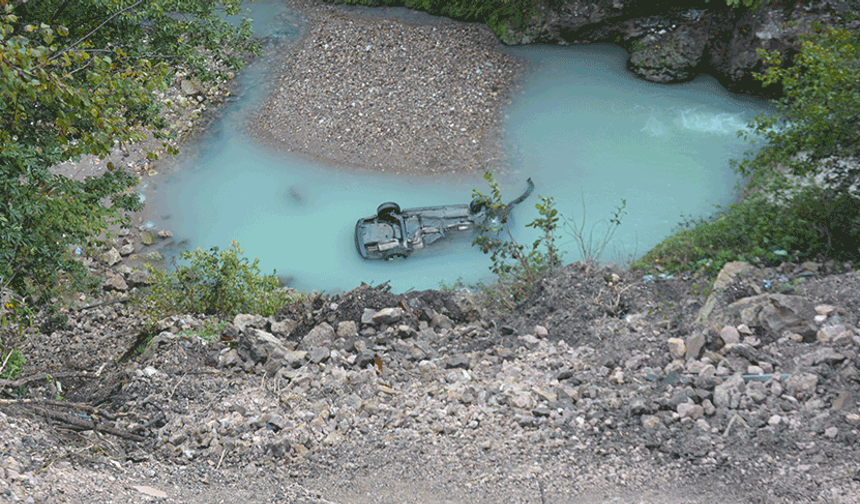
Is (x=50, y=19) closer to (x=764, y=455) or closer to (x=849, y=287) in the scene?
(x=764, y=455)

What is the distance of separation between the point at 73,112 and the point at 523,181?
1079cm

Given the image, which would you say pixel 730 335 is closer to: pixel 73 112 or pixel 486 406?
pixel 486 406

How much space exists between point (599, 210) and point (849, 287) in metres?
6.89

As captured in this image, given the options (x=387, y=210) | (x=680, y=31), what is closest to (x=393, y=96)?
(x=387, y=210)

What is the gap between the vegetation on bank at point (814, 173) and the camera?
778 cm

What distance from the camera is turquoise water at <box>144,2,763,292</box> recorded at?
42.0ft

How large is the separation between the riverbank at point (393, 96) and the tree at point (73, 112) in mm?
6192

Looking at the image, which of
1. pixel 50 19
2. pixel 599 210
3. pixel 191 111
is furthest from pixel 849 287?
pixel 191 111

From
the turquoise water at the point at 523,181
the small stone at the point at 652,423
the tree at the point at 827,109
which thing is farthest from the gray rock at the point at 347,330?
the tree at the point at 827,109

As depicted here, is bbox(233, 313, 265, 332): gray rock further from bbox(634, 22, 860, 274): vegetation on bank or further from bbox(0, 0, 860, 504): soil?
bbox(634, 22, 860, 274): vegetation on bank

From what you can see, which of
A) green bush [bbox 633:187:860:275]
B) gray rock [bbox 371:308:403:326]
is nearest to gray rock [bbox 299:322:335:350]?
gray rock [bbox 371:308:403:326]

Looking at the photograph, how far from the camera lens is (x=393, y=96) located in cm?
1623

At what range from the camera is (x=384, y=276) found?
12.5 meters

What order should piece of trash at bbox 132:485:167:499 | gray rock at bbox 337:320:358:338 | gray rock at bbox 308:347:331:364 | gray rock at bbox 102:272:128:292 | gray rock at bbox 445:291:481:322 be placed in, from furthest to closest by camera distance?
gray rock at bbox 102:272:128:292 < gray rock at bbox 445:291:481:322 < gray rock at bbox 337:320:358:338 < gray rock at bbox 308:347:331:364 < piece of trash at bbox 132:485:167:499
